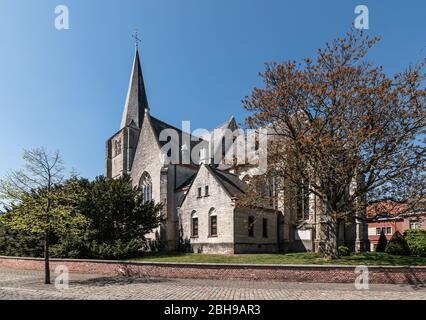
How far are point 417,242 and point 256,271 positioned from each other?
1736 cm

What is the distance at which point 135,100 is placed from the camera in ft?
165

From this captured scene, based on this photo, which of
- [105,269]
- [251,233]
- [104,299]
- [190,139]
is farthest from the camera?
[190,139]

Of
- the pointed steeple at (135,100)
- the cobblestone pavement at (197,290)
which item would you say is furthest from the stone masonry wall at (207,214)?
the pointed steeple at (135,100)

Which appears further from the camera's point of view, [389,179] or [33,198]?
[389,179]

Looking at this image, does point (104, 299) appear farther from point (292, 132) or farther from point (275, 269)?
point (292, 132)

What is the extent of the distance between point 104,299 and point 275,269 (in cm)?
777

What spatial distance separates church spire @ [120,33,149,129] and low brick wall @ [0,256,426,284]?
30.7m

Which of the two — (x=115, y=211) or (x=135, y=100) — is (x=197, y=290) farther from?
(x=135, y=100)

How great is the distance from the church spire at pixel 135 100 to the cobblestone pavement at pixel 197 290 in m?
34.1

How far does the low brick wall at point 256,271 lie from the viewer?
14.8 m

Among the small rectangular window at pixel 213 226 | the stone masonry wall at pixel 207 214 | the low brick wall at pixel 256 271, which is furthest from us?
the small rectangular window at pixel 213 226

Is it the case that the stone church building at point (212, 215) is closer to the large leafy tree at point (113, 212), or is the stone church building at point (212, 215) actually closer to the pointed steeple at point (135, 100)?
the large leafy tree at point (113, 212)

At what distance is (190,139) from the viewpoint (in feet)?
153

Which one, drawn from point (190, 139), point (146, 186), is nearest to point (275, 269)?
point (146, 186)
